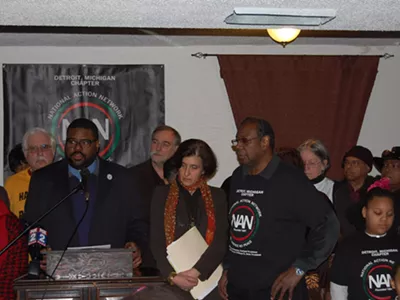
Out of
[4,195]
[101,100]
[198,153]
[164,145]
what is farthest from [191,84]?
[198,153]

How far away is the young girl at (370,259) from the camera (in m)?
3.81

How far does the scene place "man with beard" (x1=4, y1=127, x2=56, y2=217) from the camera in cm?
509

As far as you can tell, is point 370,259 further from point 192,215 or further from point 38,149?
point 38,149

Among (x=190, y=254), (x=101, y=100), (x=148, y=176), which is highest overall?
(x=101, y=100)

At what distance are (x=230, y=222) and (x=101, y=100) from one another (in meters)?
3.19

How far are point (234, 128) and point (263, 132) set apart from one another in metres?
2.99

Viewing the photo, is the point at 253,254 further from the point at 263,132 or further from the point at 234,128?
the point at 234,128

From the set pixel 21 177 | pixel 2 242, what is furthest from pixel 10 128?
pixel 2 242

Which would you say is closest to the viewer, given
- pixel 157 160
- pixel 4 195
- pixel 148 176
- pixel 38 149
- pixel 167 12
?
pixel 167 12

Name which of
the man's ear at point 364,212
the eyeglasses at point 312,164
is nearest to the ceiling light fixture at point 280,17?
the man's ear at point 364,212

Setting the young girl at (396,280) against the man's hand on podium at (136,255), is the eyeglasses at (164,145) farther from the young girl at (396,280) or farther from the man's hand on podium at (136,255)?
the young girl at (396,280)

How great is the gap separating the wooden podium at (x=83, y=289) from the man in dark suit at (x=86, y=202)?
54cm

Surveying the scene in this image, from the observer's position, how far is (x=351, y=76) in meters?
6.88

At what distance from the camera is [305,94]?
6.79 m
